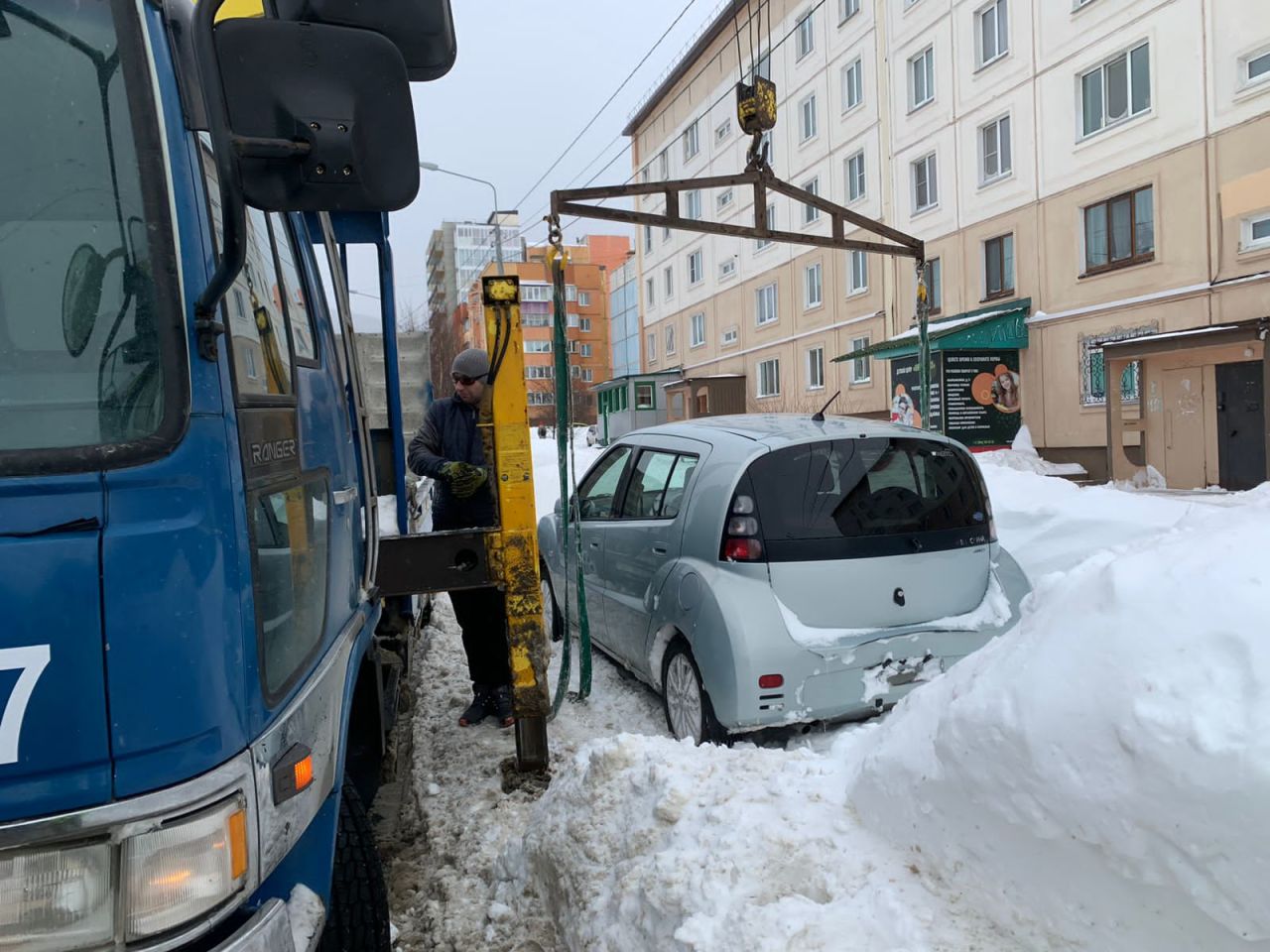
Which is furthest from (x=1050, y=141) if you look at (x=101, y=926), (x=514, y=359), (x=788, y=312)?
(x=101, y=926)

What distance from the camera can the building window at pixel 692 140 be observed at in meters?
34.8

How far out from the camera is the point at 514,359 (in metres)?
3.78

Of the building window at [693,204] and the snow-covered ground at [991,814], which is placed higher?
the building window at [693,204]

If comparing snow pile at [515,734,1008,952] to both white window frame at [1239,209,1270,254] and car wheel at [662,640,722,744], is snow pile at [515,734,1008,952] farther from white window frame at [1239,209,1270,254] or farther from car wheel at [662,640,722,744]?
white window frame at [1239,209,1270,254]

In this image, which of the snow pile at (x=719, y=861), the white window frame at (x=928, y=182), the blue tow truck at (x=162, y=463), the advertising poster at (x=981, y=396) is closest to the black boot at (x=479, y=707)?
the snow pile at (x=719, y=861)

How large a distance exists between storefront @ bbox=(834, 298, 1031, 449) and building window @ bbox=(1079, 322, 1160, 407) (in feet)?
4.80

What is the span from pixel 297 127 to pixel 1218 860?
6.82ft

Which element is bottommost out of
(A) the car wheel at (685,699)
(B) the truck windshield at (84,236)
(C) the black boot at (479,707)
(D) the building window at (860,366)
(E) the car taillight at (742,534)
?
(C) the black boot at (479,707)

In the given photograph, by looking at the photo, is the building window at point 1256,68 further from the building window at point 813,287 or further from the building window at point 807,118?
the building window at point 807,118

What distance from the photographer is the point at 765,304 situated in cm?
3123

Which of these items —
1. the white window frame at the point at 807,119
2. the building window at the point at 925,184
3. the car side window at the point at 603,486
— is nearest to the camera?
the car side window at the point at 603,486

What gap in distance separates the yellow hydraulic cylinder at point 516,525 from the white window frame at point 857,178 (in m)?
23.2

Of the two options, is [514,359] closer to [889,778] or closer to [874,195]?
[889,778]

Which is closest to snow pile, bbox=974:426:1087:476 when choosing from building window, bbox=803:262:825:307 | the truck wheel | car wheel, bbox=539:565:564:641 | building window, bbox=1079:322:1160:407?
building window, bbox=1079:322:1160:407
